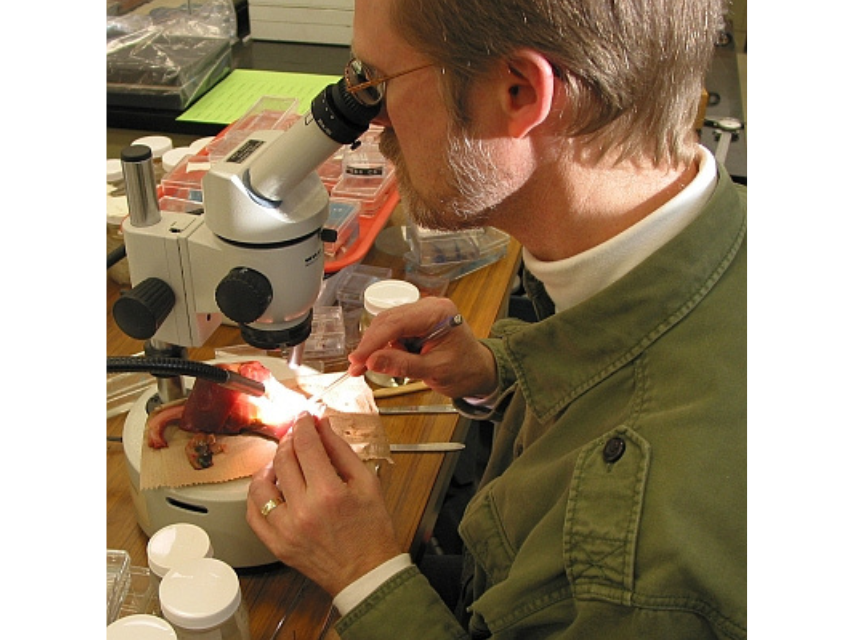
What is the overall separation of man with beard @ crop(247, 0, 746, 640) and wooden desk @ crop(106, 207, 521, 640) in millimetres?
66

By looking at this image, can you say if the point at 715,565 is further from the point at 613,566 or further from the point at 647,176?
the point at 647,176

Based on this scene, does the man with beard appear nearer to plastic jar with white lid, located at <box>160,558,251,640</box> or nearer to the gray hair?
the gray hair

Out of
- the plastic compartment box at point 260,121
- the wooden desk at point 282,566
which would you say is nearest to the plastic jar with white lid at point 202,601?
the wooden desk at point 282,566

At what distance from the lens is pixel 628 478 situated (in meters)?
0.80

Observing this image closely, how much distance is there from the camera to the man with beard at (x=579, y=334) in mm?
776

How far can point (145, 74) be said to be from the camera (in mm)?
2230

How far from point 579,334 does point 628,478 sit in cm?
20

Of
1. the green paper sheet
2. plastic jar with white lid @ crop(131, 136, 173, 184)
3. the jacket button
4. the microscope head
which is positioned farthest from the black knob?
the green paper sheet

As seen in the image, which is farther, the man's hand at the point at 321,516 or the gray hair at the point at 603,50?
the man's hand at the point at 321,516

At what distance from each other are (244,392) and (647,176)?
62cm

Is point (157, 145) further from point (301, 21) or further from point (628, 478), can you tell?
point (628, 478)

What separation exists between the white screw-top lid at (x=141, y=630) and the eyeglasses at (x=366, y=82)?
0.61 meters

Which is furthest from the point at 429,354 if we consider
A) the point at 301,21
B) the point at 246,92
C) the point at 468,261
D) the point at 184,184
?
the point at 301,21

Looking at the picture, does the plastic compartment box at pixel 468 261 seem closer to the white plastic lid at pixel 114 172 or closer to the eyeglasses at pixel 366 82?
the white plastic lid at pixel 114 172
